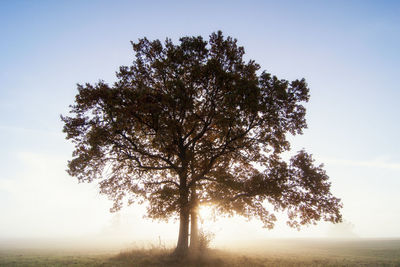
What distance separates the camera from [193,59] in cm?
1467

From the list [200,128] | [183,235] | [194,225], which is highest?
[200,128]

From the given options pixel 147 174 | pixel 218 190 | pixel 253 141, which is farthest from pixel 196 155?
pixel 147 174

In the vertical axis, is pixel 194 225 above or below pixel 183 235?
above

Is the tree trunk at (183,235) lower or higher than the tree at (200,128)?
→ lower

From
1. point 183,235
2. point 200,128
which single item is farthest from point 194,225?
point 200,128

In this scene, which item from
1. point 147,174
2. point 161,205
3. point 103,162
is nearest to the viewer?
point 161,205

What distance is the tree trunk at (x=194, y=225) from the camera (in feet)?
50.3

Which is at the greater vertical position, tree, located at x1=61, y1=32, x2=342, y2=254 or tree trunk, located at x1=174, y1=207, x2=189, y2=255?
tree, located at x1=61, y1=32, x2=342, y2=254

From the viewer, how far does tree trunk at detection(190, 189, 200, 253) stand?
15320 mm

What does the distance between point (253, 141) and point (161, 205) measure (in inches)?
284

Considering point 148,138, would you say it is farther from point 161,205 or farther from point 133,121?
point 161,205

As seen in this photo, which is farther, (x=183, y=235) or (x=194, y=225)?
(x=194, y=225)

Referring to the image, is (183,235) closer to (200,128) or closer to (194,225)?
(194,225)

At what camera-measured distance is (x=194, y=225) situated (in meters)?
17.3
